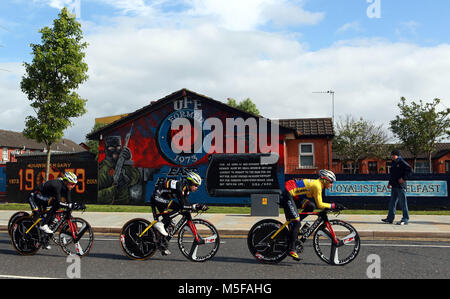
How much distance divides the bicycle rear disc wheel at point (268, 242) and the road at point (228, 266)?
0.50 feet

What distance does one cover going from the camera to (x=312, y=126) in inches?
821

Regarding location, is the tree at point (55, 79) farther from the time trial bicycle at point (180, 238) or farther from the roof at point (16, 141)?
the roof at point (16, 141)

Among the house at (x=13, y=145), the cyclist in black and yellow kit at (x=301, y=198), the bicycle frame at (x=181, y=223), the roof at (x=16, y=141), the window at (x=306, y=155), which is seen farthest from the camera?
the roof at (x=16, y=141)

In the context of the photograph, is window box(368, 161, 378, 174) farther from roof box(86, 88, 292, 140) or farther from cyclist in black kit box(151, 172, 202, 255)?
cyclist in black kit box(151, 172, 202, 255)

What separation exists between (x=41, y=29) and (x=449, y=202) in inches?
761

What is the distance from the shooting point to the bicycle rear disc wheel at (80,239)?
686 centimetres

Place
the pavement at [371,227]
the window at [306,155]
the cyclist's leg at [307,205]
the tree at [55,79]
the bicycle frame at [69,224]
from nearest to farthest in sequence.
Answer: the cyclist's leg at [307,205] → the bicycle frame at [69,224] → the pavement at [371,227] → the tree at [55,79] → the window at [306,155]

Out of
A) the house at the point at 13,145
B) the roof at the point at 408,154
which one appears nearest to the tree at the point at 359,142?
the roof at the point at 408,154

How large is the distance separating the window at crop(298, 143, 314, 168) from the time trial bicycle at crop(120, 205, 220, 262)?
14404 millimetres

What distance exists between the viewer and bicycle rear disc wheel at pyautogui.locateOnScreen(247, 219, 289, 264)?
6406mm

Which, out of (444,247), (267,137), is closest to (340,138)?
(267,137)

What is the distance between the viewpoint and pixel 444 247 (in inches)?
312

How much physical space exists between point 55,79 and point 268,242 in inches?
596
